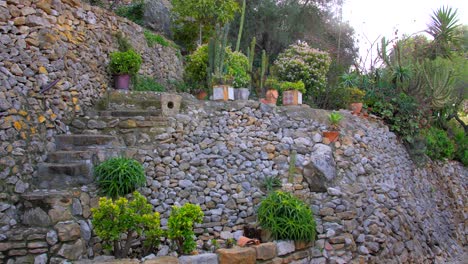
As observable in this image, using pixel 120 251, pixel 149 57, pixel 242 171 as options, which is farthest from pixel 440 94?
pixel 120 251

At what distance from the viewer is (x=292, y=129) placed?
758cm

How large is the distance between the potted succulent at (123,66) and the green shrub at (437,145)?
23.7 ft

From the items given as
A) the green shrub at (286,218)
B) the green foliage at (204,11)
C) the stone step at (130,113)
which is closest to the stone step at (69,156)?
the stone step at (130,113)

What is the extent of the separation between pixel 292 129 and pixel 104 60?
4.00 meters

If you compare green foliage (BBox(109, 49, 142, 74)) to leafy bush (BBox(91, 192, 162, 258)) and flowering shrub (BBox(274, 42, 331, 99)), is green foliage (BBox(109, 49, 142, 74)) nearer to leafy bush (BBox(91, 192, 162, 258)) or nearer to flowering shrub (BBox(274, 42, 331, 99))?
flowering shrub (BBox(274, 42, 331, 99))

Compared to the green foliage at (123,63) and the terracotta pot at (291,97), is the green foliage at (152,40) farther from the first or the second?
the terracotta pot at (291,97)

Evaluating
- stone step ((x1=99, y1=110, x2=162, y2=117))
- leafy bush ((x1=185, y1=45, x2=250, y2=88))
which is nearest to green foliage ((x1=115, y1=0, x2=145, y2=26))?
leafy bush ((x1=185, y1=45, x2=250, y2=88))

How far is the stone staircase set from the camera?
14.8 ft

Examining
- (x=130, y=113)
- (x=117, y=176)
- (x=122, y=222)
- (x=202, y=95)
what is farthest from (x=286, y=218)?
(x=202, y=95)

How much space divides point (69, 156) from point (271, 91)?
422 centimetres

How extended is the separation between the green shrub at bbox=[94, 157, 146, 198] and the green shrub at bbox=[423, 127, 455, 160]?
24.9ft

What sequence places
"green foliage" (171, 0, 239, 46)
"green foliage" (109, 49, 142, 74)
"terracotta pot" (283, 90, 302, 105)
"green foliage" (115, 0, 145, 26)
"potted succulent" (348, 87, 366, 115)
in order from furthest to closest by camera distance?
"green foliage" (115, 0, 145, 26)
"green foliage" (171, 0, 239, 46)
"potted succulent" (348, 87, 366, 115)
"terracotta pot" (283, 90, 302, 105)
"green foliage" (109, 49, 142, 74)

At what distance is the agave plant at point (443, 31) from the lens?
12.4 meters

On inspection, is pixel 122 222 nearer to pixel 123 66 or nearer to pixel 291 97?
pixel 123 66
